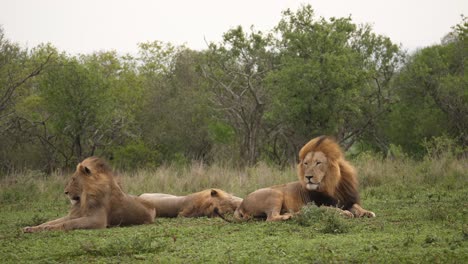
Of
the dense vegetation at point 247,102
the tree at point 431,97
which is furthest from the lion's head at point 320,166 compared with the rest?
the tree at point 431,97

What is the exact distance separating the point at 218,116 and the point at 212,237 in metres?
21.7

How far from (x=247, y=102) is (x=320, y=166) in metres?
18.9

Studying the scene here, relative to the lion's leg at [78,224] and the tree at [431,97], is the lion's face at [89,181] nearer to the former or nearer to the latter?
the lion's leg at [78,224]

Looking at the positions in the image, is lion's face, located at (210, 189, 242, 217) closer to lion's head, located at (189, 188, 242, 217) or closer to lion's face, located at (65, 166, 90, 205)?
lion's head, located at (189, 188, 242, 217)

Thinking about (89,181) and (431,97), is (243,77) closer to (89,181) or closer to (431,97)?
(431,97)

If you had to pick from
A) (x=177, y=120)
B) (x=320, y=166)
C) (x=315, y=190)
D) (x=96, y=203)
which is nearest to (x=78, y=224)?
(x=96, y=203)

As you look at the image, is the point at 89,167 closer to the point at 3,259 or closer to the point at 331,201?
the point at 3,259

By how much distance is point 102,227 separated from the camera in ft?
27.1

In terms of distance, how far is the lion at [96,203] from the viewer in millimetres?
8172

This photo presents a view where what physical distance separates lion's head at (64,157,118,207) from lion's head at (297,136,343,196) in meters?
2.43

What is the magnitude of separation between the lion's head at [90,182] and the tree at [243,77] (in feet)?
55.0

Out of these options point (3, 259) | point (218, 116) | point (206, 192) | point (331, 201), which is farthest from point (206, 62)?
point (3, 259)

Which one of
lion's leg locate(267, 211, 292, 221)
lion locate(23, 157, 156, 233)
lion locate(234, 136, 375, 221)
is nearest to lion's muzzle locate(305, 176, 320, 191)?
lion locate(234, 136, 375, 221)

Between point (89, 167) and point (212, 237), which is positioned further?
point (89, 167)
